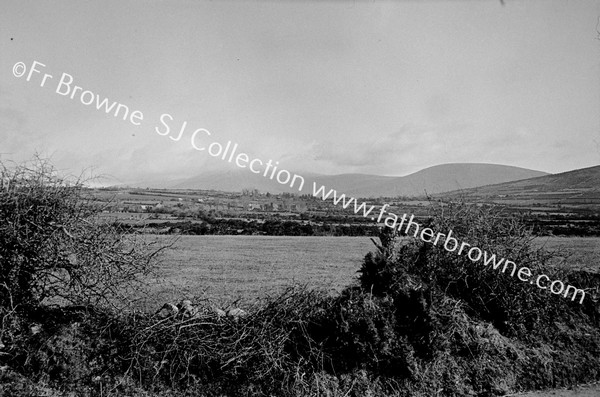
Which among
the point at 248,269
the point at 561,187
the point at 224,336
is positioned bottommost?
the point at 248,269

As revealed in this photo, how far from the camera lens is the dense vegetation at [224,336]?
219 inches

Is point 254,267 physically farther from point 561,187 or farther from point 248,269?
point 561,187

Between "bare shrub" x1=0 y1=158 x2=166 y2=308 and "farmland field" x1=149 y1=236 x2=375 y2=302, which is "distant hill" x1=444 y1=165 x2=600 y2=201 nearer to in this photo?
"farmland field" x1=149 y1=236 x2=375 y2=302

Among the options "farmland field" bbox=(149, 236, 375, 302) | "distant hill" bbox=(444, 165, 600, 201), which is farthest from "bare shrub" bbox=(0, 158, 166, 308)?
"distant hill" bbox=(444, 165, 600, 201)

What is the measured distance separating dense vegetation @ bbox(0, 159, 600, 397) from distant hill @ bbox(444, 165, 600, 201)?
51.2 m

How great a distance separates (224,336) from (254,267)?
46.7 feet

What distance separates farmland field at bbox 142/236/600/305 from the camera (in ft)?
42.9

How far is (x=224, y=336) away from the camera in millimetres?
6211

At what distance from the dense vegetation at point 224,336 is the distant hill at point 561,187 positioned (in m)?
51.2

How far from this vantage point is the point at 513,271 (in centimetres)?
841

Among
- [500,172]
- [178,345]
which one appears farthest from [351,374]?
[500,172]

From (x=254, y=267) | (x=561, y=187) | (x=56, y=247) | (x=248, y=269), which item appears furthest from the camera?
(x=561, y=187)

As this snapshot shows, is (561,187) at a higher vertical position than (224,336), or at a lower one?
higher

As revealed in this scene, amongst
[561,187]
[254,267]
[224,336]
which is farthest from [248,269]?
[561,187]
